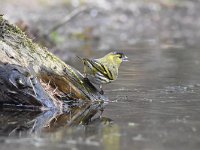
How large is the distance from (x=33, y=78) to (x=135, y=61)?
242 inches

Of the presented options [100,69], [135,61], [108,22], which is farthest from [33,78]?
[108,22]

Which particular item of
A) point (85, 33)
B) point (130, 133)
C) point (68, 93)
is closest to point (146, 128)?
point (130, 133)

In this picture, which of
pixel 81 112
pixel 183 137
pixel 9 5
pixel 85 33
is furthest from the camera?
pixel 9 5

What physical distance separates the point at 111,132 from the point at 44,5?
61.4ft

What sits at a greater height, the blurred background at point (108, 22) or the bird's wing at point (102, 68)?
the blurred background at point (108, 22)

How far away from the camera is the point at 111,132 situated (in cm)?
697

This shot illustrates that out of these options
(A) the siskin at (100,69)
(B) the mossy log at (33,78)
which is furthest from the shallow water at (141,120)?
(B) the mossy log at (33,78)

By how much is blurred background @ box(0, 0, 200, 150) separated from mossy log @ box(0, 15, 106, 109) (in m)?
0.58

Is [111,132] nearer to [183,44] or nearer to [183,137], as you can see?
[183,137]

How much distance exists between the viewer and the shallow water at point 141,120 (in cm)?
640

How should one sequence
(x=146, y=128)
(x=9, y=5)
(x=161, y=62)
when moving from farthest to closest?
(x=9, y=5) < (x=161, y=62) < (x=146, y=128)

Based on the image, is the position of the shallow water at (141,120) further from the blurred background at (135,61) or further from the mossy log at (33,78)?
the mossy log at (33,78)

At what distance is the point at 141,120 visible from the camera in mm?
7641

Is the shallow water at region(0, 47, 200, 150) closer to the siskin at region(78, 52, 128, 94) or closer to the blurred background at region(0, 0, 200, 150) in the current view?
the blurred background at region(0, 0, 200, 150)
